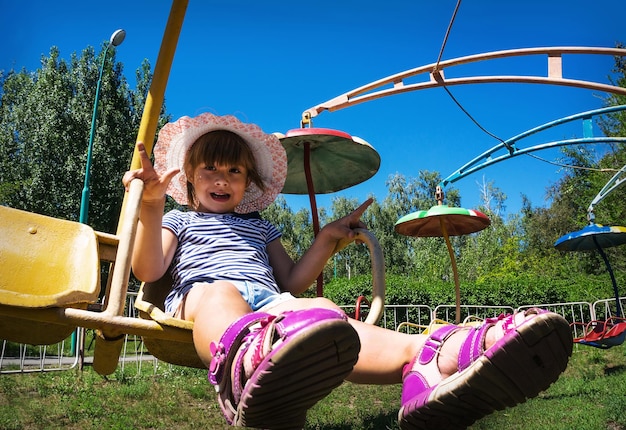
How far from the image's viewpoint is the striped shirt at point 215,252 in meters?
1.56

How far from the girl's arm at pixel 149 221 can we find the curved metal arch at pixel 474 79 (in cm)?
306

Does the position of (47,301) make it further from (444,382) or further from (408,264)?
(408,264)

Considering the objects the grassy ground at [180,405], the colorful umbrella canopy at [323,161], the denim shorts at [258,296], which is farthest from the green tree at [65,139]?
the denim shorts at [258,296]

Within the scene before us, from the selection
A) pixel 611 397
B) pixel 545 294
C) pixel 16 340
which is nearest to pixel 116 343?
pixel 16 340

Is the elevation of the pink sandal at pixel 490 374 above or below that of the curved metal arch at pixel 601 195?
below

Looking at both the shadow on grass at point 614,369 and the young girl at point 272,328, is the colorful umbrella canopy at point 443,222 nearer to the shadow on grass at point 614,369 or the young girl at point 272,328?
the young girl at point 272,328

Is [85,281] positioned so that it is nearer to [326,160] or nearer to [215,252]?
[215,252]

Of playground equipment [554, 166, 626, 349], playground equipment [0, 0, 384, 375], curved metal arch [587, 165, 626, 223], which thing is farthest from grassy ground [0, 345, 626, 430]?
playground equipment [0, 0, 384, 375]

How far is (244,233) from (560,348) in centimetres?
105

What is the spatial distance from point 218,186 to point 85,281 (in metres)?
0.53

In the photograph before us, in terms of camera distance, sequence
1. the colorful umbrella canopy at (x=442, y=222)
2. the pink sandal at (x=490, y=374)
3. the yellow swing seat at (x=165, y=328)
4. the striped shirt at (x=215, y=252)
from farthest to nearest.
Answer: the colorful umbrella canopy at (x=442, y=222)
the striped shirt at (x=215, y=252)
the yellow swing seat at (x=165, y=328)
the pink sandal at (x=490, y=374)

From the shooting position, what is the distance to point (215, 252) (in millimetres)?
1657

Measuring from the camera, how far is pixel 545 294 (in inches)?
431

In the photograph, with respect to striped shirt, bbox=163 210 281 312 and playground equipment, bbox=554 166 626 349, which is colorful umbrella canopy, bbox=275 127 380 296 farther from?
playground equipment, bbox=554 166 626 349
